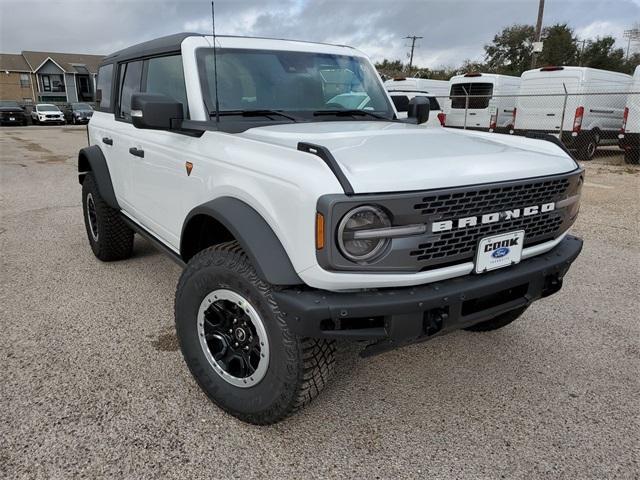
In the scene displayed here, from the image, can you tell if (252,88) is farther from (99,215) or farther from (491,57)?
(491,57)

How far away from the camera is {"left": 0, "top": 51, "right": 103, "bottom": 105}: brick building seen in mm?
56219

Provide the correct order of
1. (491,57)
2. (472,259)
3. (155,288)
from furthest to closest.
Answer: (491,57) → (155,288) → (472,259)

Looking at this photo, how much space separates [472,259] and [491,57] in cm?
4976

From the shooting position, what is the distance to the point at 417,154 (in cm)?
223

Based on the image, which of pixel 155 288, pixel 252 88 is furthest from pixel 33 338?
pixel 252 88

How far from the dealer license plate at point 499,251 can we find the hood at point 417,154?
26 cm

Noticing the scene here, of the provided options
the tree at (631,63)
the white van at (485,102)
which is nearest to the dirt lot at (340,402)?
the white van at (485,102)

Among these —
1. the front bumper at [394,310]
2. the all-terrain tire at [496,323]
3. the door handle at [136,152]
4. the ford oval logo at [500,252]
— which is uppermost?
the door handle at [136,152]

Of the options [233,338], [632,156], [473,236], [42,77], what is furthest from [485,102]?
[42,77]

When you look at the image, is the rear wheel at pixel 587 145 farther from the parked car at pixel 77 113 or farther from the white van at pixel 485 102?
the parked car at pixel 77 113

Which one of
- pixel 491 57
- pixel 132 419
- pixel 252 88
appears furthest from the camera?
pixel 491 57

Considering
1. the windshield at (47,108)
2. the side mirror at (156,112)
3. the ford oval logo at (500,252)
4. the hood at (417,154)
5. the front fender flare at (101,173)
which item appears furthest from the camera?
the windshield at (47,108)

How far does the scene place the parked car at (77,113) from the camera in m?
34.1

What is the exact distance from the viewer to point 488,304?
231 cm
